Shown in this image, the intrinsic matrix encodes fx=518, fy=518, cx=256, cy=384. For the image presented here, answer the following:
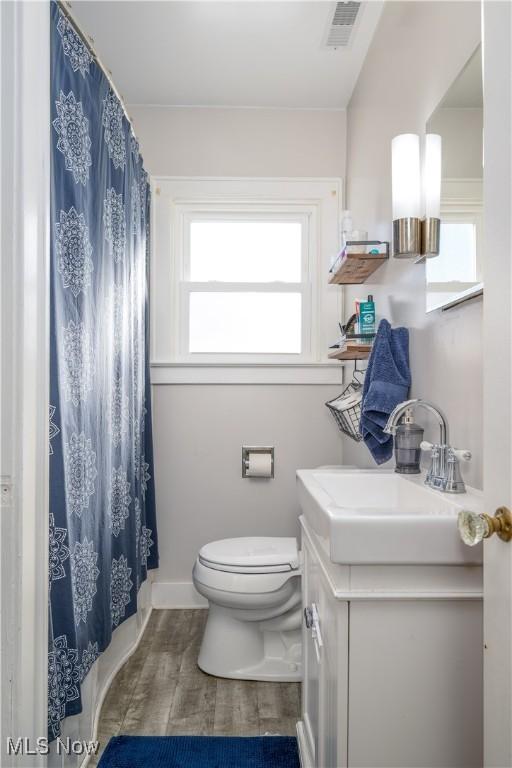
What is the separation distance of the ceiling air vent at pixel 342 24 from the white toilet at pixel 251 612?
2087mm

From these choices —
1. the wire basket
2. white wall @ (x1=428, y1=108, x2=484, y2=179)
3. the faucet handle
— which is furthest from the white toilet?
white wall @ (x1=428, y1=108, x2=484, y2=179)

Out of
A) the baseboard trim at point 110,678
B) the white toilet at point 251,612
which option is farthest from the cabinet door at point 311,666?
the baseboard trim at point 110,678

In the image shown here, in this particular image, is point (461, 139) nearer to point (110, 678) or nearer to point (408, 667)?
point (408, 667)

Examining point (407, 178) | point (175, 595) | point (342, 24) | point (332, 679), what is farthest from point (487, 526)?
point (175, 595)

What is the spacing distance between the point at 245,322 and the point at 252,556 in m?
1.22

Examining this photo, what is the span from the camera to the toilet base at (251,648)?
Answer: 6.48 ft

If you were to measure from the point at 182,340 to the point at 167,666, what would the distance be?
149 centimetres

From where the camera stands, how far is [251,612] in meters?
1.96

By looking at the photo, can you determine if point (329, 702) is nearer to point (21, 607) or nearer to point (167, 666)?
point (21, 607)

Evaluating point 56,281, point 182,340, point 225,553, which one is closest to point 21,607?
point 56,281

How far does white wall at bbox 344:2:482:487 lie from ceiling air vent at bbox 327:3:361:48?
0.37 feet

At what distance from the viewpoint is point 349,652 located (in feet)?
3.15

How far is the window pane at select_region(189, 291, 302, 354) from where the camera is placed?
8.91 feet

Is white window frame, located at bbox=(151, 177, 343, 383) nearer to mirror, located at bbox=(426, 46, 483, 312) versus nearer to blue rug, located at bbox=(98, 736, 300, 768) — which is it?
mirror, located at bbox=(426, 46, 483, 312)
